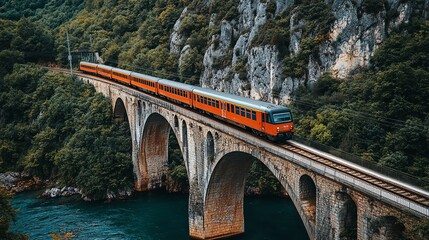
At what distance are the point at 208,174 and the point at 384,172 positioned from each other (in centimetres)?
A: 1460

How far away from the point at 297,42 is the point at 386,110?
1291 cm

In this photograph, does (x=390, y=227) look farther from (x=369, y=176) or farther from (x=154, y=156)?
(x=154, y=156)

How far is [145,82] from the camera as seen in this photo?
145ft

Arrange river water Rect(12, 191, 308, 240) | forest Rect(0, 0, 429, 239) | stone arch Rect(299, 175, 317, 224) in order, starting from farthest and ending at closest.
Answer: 1. river water Rect(12, 191, 308, 240)
2. forest Rect(0, 0, 429, 239)
3. stone arch Rect(299, 175, 317, 224)

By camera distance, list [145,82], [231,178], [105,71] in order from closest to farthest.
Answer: [231,178], [145,82], [105,71]

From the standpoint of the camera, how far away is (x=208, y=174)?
3025cm

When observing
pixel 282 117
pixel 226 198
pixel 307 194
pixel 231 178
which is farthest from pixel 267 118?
pixel 226 198

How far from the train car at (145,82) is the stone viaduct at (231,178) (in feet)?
4.41

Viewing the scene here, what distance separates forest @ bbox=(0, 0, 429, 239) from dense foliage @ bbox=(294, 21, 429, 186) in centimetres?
7

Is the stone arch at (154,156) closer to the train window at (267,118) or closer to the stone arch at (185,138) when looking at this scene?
the stone arch at (185,138)

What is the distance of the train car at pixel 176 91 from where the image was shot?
34.0 meters

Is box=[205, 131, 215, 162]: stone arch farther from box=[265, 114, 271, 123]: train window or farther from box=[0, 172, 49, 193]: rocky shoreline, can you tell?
box=[0, 172, 49, 193]: rocky shoreline

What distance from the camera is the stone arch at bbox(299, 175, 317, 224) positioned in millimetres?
19969

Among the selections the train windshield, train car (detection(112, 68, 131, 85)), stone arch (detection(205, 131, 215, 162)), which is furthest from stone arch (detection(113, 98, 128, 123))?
the train windshield
